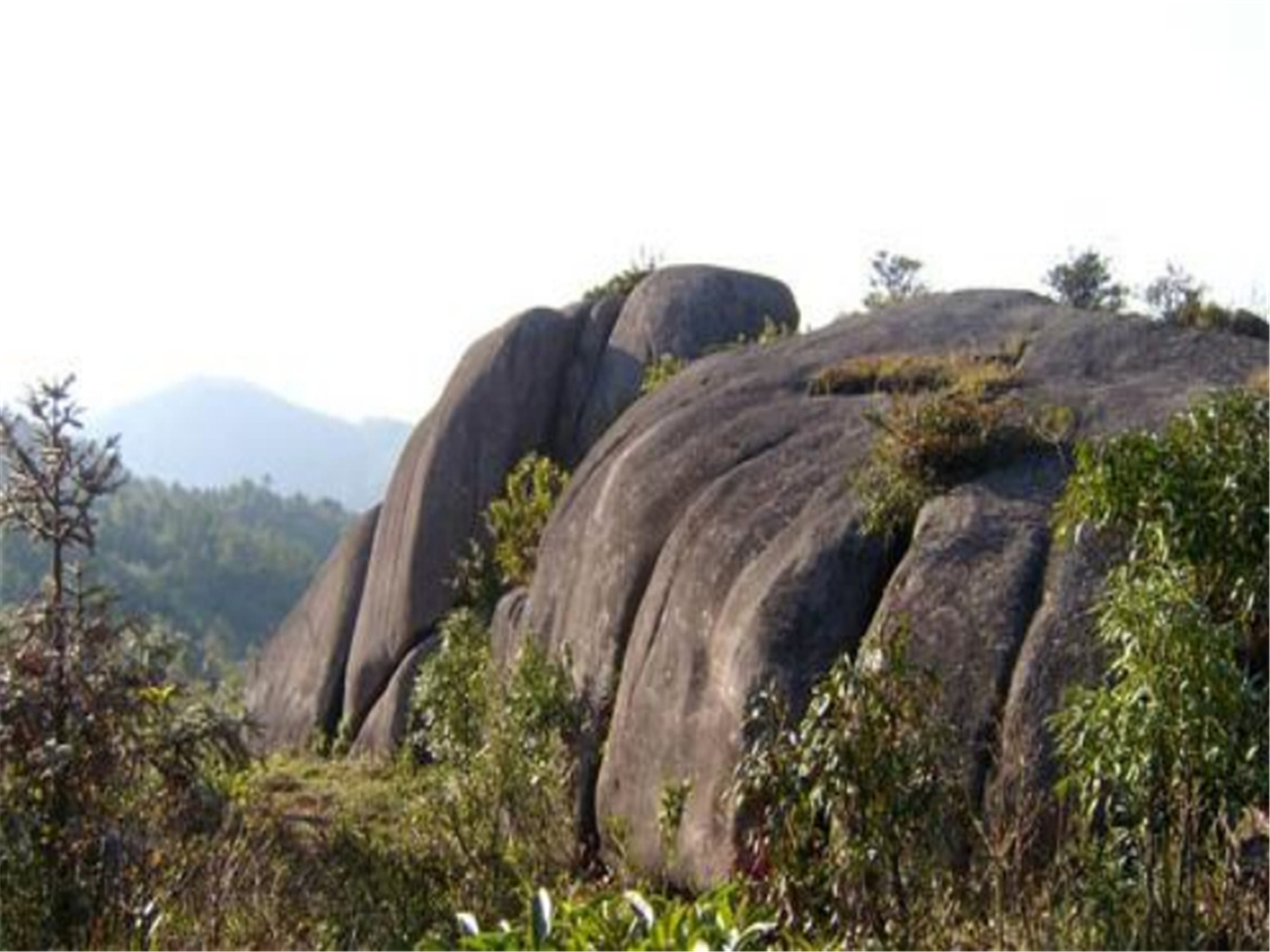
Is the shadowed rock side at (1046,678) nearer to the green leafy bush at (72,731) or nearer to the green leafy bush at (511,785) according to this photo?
the green leafy bush at (511,785)

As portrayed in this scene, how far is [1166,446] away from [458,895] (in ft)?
16.2

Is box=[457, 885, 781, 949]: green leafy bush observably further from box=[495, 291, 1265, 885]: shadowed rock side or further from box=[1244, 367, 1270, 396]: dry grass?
box=[1244, 367, 1270, 396]: dry grass

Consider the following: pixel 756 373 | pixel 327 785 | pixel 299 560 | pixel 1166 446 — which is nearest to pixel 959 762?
pixel 1166 446

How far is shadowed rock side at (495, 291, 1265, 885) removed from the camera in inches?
414

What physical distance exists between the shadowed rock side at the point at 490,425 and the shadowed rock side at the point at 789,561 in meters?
4.42

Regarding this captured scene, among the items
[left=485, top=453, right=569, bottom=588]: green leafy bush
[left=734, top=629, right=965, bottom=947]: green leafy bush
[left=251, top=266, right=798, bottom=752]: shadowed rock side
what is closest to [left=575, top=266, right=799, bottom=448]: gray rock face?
[left=251, top=266, right=798, bottom=752]: shadowed rock side

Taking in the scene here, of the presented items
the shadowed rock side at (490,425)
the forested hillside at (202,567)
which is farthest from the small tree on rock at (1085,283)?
the forested hillside at (202,567)

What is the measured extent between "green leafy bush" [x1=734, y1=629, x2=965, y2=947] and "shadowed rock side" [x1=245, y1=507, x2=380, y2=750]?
44.0 ft

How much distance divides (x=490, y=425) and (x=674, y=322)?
241 cm

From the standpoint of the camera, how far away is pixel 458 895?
37.2ft

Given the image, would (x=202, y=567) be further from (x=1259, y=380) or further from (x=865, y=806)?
(x=865, y=806)

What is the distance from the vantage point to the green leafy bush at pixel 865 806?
877 cm

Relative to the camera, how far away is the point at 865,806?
881 cm

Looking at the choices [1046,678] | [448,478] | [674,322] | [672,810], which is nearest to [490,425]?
[448,478]
